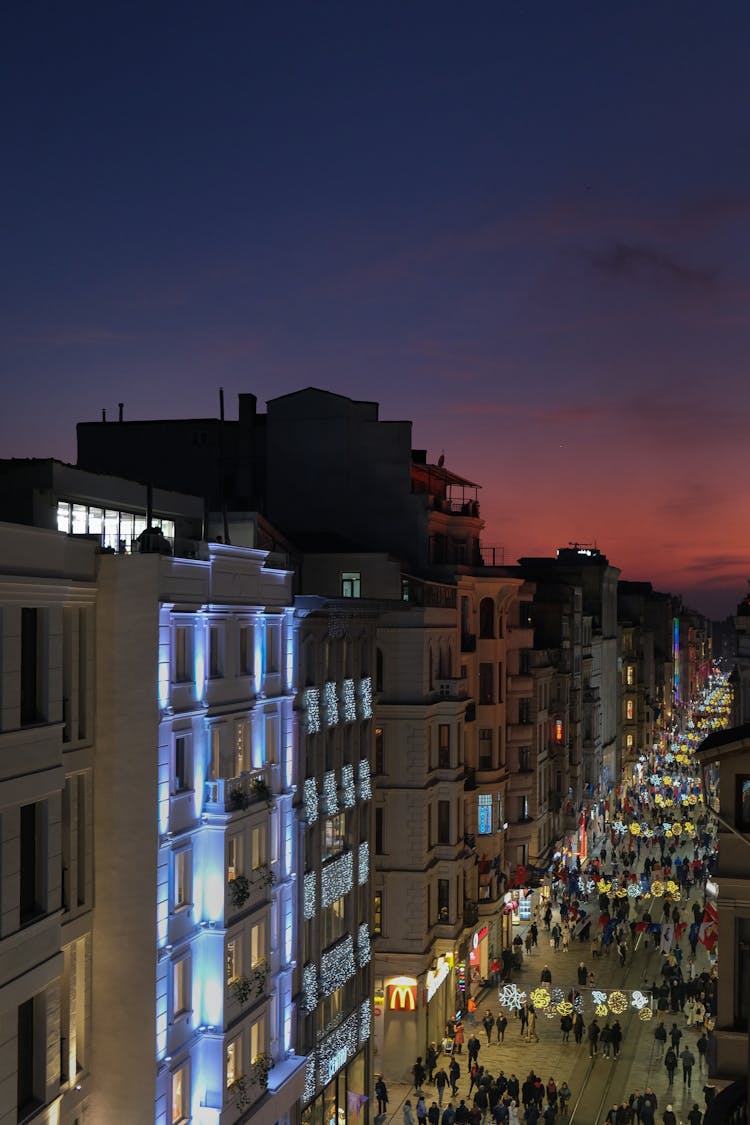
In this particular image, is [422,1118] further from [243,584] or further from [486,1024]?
[243,584]

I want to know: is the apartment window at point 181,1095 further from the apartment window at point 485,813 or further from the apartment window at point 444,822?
the apartment window at point 485,813

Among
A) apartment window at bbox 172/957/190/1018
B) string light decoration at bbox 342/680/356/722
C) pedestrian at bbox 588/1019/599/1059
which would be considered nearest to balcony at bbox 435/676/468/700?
string light decoration at bbox 342/680/356/722

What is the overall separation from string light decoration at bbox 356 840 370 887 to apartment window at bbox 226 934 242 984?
12.5m

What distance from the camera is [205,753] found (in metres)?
32.9

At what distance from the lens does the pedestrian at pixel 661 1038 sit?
169ft

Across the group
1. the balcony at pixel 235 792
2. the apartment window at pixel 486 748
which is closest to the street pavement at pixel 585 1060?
the apartment window at pixel 486 748

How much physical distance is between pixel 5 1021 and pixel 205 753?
11969 mm

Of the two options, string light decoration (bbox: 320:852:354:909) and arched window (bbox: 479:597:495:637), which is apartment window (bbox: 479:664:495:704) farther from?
string light decoration (bbox: 320:852:354:909)

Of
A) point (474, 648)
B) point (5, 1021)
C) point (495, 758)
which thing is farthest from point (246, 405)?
point (5, 1021)

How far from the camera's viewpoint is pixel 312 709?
1638 inches

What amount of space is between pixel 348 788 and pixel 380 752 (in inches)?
292

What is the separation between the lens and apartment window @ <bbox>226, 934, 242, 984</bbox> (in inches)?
1326

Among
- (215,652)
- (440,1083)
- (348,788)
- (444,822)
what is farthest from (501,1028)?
(215,652)

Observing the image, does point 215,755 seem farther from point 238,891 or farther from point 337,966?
point 337,966
